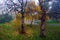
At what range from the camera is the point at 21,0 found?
174cm

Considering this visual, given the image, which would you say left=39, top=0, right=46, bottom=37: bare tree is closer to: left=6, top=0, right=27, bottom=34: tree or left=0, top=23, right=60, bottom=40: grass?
left=0, top=23, right=60, bottom=40: grass

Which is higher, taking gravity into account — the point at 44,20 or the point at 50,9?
the point at 50,9

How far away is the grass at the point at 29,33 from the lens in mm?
1695

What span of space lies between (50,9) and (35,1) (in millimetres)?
221

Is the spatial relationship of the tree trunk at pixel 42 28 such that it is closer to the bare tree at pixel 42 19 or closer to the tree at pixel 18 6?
the bare tree at pixel 42 19

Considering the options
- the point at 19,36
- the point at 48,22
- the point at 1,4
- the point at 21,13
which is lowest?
the point at 19,36

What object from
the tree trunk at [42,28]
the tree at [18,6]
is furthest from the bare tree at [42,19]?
the tree at [18,6]

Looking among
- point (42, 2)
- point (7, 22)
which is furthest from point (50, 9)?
point (7, 22)

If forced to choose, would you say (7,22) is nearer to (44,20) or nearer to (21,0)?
(21,0)

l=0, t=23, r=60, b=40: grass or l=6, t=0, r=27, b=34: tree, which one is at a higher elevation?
l=6, t=0, r=27, b=34: tree

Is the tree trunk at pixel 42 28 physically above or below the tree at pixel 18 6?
below

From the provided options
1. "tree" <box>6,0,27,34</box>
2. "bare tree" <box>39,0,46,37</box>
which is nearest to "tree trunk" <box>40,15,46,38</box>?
"bare tree" <box>39,0,46,37</box>

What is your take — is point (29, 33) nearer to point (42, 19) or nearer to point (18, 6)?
point (42, 19)

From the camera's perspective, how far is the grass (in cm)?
170
